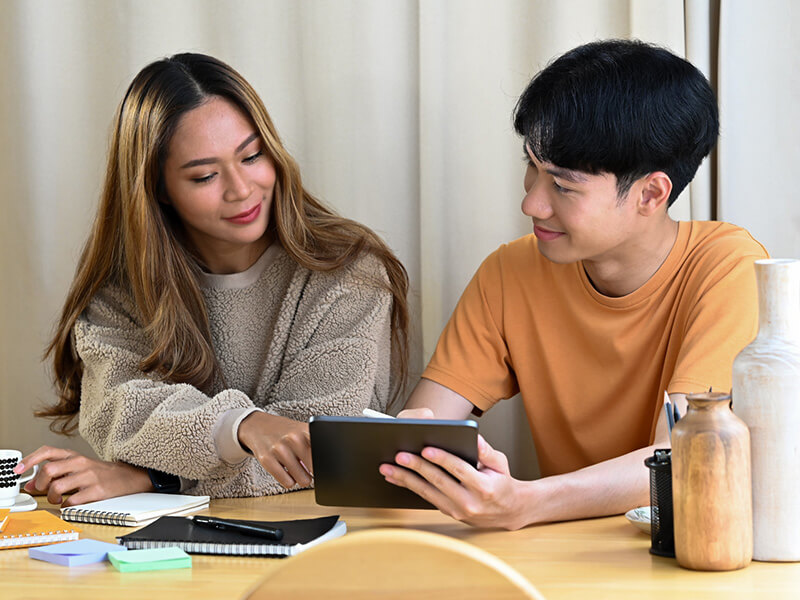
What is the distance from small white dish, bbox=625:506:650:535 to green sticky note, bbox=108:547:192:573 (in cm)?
53

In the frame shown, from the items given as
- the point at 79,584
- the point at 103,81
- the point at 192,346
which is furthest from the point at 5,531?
the point at 103,81

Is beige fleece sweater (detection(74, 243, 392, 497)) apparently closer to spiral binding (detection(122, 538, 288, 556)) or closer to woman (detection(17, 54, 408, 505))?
woman (detection(17, 54, 408, 505))

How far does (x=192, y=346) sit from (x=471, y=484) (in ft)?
2.30

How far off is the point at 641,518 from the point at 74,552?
0.68 metres

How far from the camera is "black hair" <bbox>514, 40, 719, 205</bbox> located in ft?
4.44

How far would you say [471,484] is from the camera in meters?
1.10

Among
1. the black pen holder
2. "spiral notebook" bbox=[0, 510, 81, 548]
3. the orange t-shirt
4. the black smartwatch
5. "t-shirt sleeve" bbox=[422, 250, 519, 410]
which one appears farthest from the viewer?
"t-shirt sleeve" bbox=[422, 250, 519, 410]

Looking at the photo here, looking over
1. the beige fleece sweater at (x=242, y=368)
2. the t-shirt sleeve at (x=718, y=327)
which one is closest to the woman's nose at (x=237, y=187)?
the beige fleece sweater at (x=242, y=368)

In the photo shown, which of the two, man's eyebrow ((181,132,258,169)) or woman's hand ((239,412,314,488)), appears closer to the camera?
woman's hand ((239,412,314,488))

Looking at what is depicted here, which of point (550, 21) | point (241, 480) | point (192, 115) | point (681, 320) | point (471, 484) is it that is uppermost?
point (550, 21)

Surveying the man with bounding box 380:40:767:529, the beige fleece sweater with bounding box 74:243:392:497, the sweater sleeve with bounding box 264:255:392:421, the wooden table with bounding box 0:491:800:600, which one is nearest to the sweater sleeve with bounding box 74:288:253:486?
the beige fleece sweater with bounding box 74:243:392:497

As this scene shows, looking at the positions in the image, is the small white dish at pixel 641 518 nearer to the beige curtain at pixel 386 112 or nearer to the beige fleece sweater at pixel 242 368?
the beige fleece sweater at pixel 242 368

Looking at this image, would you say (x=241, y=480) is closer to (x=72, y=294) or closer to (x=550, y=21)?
(x=72, y=294)

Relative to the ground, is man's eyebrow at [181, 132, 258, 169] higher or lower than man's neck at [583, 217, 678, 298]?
higher
